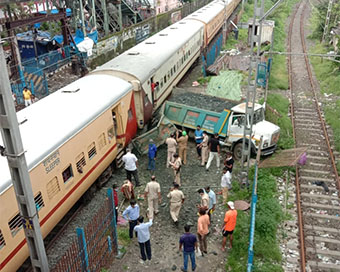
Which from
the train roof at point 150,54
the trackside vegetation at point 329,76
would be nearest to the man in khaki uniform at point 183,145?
the train roof at point 150,54

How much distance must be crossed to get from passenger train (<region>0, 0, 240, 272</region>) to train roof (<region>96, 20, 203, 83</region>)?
0.16ft

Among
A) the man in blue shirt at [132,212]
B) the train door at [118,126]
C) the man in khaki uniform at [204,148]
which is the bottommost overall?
the man in khaki uniform at [204,148]

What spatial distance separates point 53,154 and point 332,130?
1413 centimetres

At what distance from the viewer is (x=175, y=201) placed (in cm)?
1047

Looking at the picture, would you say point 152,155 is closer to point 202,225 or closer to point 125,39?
point 202,225

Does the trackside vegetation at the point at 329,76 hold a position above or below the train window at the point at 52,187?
below

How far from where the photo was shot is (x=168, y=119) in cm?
1631

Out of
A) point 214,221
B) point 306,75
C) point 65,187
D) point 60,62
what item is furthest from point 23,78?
point 306,75

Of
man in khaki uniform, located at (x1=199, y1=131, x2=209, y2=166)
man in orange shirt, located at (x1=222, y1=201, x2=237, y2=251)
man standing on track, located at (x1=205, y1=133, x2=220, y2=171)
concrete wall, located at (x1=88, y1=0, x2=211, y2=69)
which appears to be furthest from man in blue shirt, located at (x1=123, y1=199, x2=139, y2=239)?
concrete wall, located at (x1=88, y1=0, x2=211, y2=69)

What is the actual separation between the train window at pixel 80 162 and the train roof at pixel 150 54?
492 cm

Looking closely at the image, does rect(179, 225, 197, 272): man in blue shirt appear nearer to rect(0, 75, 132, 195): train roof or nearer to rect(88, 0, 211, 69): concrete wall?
rect(0, 75, 132, 195): train roof

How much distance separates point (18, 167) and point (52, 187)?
3.51 metres

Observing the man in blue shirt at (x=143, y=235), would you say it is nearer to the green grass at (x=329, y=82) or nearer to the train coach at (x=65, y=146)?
the train coach at (x=65, y=146)

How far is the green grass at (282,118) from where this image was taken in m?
15.7
